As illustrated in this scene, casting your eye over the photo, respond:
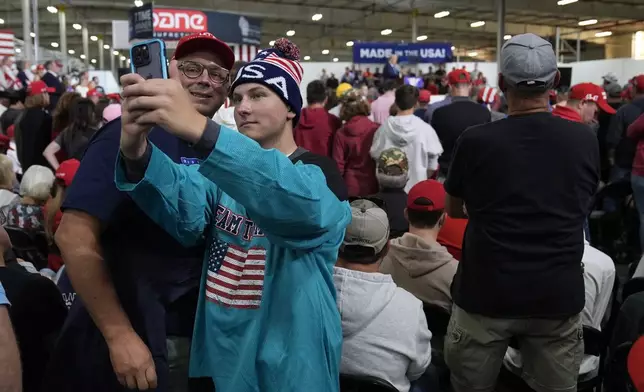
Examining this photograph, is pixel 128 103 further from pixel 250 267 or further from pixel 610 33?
pixel 610 33

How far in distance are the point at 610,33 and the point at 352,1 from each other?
1332 centimetres

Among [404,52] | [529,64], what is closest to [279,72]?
[529,64]

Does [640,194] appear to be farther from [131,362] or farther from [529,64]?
[131,362]

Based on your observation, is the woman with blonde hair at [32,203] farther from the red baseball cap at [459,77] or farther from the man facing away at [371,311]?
the red baseball cap at [459,77]

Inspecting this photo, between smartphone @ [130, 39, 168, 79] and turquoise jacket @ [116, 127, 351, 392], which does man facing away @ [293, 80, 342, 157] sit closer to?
turquoise jacket @ [116, 127, 351, 392]

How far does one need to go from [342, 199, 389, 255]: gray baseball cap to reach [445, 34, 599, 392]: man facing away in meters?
0.30

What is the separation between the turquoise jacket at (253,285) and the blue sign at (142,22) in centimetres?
1153

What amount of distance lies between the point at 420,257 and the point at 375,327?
596mm

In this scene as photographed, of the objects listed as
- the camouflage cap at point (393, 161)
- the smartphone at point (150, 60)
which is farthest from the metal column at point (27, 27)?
the smartphone at point (150, 60)

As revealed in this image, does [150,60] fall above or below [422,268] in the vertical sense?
above

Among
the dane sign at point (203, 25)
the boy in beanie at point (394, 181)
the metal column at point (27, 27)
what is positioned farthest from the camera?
the metal column at point (27, 27)

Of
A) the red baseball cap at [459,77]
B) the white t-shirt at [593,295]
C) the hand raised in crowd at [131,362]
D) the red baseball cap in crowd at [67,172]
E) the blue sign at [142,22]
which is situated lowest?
the white t-shirt at [593,295]

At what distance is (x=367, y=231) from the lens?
6.59ft

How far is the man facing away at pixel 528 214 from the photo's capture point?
1946 mm
